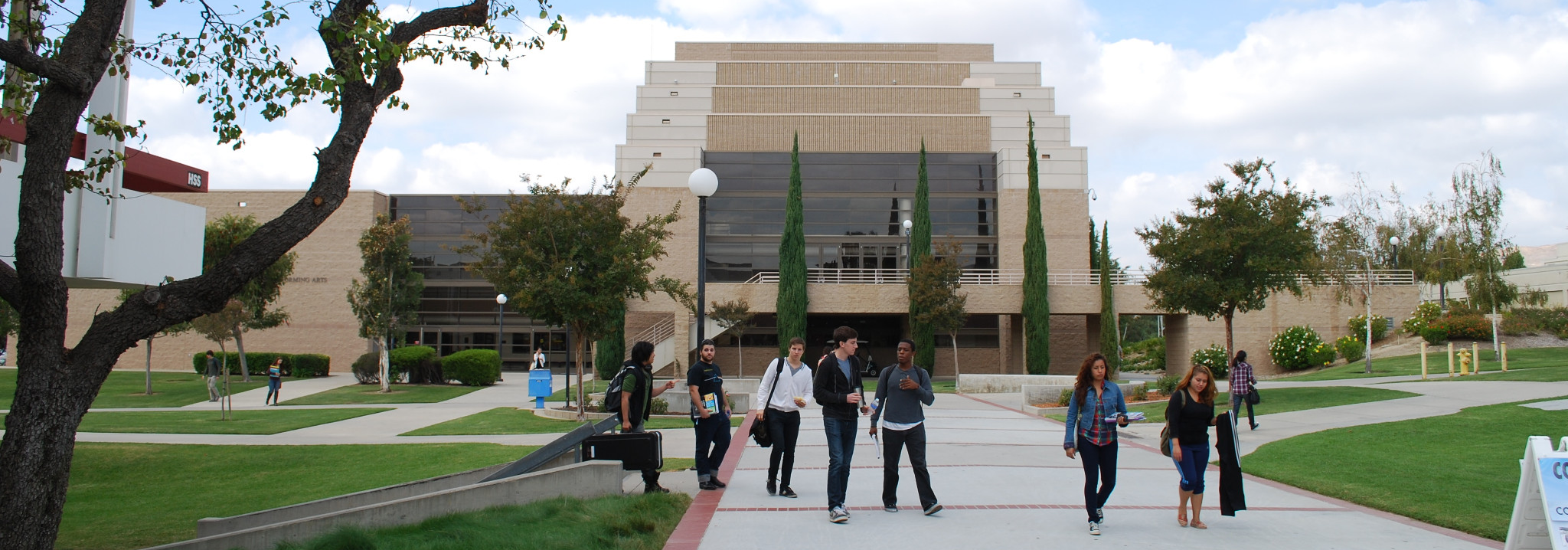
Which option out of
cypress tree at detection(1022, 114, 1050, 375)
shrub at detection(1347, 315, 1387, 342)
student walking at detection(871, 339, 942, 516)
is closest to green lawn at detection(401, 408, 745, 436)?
student walking at detection(871, 339, 942, 516)

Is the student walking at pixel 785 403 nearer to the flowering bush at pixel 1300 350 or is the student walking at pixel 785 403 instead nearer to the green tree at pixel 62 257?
the green tree at pixel 62 257

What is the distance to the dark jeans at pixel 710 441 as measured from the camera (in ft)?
29.2

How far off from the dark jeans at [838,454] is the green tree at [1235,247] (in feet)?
49.2

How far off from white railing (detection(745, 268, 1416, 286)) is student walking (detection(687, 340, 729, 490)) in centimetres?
2805

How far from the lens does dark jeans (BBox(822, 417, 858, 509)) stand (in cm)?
745

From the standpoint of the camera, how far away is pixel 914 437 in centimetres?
761

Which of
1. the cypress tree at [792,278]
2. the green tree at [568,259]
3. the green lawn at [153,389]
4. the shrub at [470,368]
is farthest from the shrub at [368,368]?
the green tree at [568,259]

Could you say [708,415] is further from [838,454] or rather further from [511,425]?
[511,425]

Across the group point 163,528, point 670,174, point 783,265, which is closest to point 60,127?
point 163,528

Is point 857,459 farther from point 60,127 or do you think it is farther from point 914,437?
point 60,127

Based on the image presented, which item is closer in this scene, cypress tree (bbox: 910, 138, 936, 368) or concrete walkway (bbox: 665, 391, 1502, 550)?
concrete walkway (bbox: 665, 391, 1502, 550)

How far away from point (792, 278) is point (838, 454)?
28.6 meters

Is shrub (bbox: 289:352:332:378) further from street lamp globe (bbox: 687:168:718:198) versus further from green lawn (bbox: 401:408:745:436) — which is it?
street lamp globe (bbox: 687:168:718:198)

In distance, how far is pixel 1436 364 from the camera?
94.7 ft
